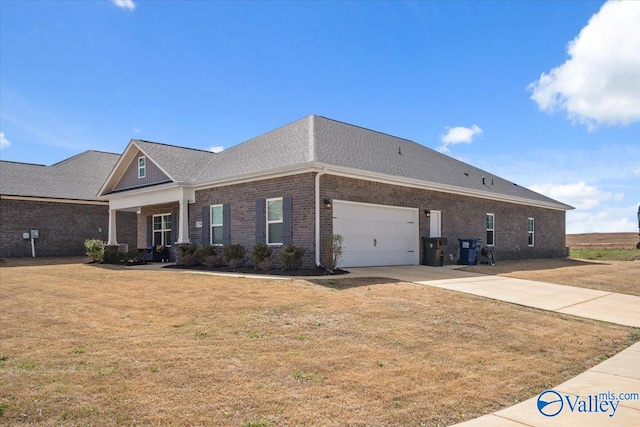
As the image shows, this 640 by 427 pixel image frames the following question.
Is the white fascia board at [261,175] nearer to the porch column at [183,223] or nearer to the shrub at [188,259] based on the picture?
the porch column at [183,223]

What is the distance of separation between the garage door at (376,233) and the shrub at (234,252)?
145 inches

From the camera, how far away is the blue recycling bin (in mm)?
19047

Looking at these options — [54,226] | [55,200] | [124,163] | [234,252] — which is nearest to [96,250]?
[124,163]

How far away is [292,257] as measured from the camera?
14.2 metres

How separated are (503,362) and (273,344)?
120 inches

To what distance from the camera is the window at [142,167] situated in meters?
22.4

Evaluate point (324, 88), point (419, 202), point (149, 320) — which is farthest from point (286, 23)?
point (149, 320)

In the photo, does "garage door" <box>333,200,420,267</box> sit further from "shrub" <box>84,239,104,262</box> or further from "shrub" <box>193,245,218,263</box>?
"shrub" <box>84,239,104,262</box>

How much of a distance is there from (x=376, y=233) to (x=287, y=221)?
3500 millimetres

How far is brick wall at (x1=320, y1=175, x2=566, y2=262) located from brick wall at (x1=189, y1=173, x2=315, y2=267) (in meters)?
0.49

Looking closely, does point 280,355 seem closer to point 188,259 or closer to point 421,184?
point 188,259

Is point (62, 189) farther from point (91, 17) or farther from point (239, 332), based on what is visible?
point (239, 332)

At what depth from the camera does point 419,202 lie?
18219 millimetres

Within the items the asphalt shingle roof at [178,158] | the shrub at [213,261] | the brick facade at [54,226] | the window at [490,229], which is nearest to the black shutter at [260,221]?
the shrub at [213,261]
